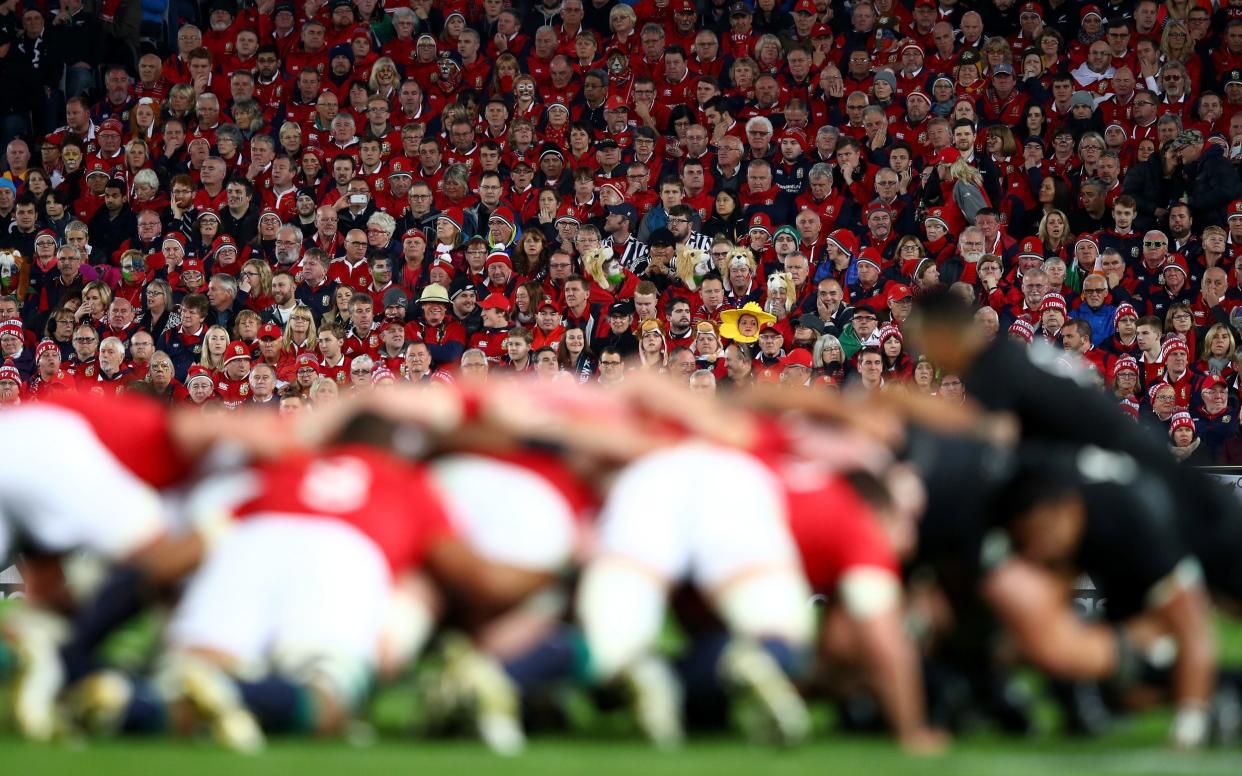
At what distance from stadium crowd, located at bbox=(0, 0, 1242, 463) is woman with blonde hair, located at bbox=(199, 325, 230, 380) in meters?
0.04

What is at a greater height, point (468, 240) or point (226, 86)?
point (226, 86)

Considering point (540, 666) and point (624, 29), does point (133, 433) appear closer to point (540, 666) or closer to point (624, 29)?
point (540, 666)

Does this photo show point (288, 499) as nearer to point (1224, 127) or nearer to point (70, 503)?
point (70, 503)

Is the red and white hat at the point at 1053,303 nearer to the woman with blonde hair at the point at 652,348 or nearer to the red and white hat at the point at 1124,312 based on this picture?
the red and white hat at the point at 1124,312

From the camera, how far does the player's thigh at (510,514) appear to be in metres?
5.11

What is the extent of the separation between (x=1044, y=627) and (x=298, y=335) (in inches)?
310

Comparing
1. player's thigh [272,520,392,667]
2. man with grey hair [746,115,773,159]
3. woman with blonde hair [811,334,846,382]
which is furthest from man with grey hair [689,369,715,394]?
player's thigh [272,520,392,667]

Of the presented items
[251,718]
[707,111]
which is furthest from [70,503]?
[707,111]

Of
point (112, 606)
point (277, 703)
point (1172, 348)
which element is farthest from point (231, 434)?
point (1172, 348)

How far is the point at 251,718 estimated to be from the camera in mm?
4367

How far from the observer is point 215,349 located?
12.0 m

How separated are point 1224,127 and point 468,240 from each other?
579 centimetres

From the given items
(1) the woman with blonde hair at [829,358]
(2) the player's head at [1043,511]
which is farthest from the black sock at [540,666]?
(1) the woman with blonde hair at [829,358]

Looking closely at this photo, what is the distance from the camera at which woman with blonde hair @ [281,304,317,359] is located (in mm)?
12016
